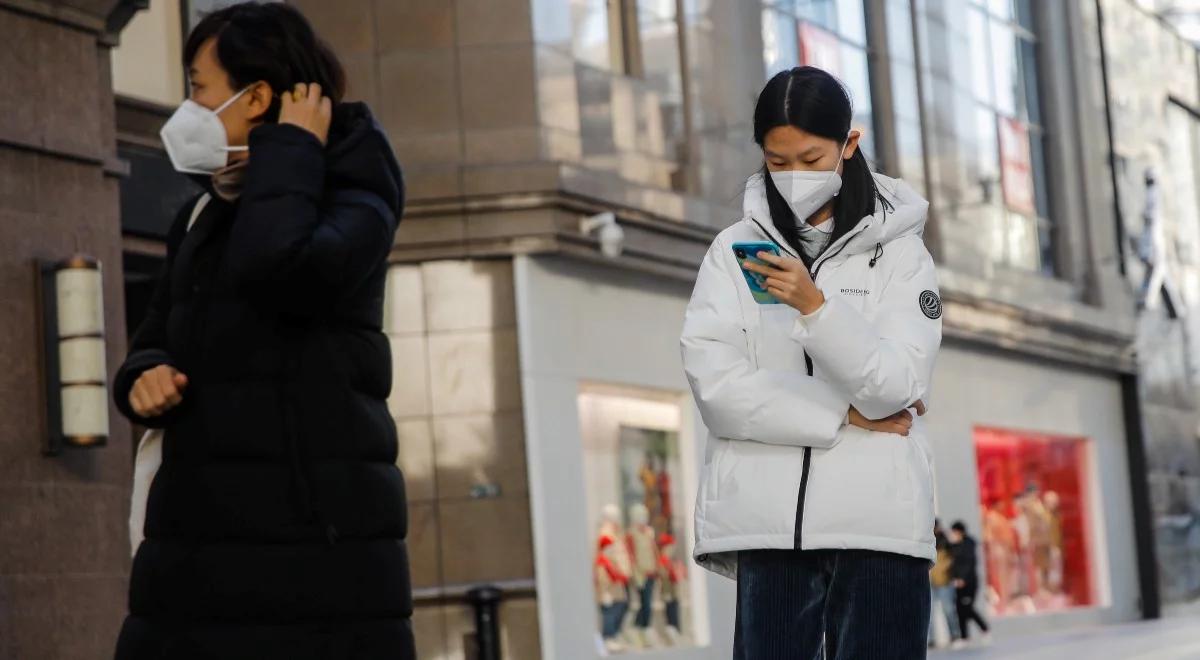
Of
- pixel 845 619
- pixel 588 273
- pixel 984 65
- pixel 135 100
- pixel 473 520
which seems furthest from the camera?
pixel 984 65

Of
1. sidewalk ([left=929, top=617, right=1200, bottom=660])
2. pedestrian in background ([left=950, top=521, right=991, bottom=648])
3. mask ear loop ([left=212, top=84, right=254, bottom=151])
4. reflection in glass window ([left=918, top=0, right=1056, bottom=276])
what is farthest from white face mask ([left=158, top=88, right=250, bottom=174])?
reflection in glass window ([left=918, top=0, right=1056, bottom=276])

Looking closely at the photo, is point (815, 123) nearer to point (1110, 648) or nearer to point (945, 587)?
point (1110, 648)

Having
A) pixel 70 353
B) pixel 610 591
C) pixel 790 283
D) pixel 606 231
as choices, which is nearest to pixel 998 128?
pixel 606 231

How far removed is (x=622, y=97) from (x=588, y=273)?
72.0 inches

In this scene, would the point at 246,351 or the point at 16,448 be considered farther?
the point at 16,448

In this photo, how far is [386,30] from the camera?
18609 millimetres

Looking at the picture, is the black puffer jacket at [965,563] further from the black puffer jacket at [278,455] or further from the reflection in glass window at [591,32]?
the black puffer jacket at [278,455]

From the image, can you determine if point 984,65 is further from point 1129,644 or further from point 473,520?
point 473,520

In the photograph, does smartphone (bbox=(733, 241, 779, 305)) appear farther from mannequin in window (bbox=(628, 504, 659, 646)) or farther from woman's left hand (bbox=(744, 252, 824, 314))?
mannequin in window (bbox=(628, 504, 659, 646))

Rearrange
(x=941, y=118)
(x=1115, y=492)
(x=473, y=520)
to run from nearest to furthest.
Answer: (x=473, y=520), (x=941, y=118), (x=1115, y=492)

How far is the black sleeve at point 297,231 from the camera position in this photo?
322 cm

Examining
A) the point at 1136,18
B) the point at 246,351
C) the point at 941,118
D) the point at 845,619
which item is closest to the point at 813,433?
the point at 845,619

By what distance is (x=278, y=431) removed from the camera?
3.22 metres

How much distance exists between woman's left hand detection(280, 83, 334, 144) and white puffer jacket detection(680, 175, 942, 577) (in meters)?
0.89
